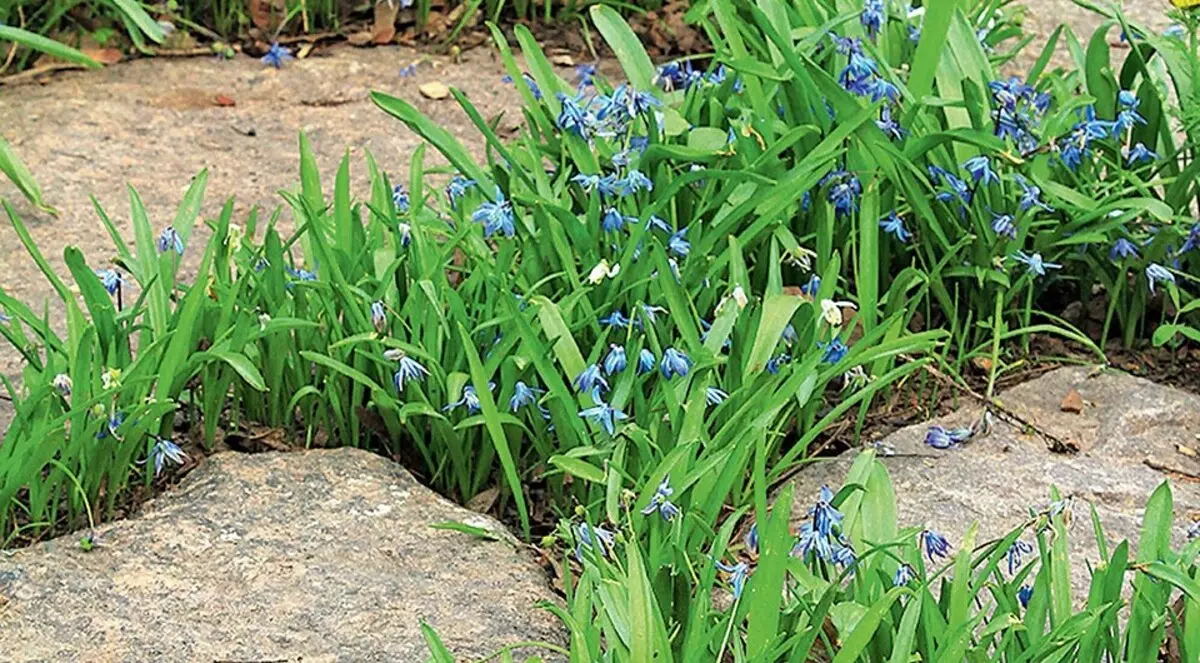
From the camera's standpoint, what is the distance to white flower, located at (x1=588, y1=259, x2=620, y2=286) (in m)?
2.43

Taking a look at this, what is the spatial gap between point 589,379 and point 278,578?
487mm

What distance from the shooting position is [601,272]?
2438mm

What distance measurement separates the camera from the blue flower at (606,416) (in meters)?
2.27

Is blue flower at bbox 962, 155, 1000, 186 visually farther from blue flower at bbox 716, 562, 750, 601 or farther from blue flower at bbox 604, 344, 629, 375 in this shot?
blue flower at bbox 716, 562, 750, 601

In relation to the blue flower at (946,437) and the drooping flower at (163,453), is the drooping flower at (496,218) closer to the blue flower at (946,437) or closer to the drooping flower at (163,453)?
the drooping flower at (163,453)

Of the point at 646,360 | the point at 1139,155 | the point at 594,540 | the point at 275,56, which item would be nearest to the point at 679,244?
the point at 646,360

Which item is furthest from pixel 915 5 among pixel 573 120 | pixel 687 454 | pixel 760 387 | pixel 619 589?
pixel 619 589

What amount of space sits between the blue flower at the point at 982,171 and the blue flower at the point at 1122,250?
231 millimetres

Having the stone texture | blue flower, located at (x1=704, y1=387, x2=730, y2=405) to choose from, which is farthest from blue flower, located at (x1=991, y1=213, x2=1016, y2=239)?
blue flower, located at (x1=704, y1=387, x2=730, y2=405)

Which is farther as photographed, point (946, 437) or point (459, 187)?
point (459, 187)

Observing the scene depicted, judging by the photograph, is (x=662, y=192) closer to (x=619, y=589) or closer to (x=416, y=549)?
(x=416, y=549)

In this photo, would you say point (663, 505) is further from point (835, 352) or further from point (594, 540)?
point (835, 352)

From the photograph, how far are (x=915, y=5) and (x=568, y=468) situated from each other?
1.89 meters

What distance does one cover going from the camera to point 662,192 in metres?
2.65
